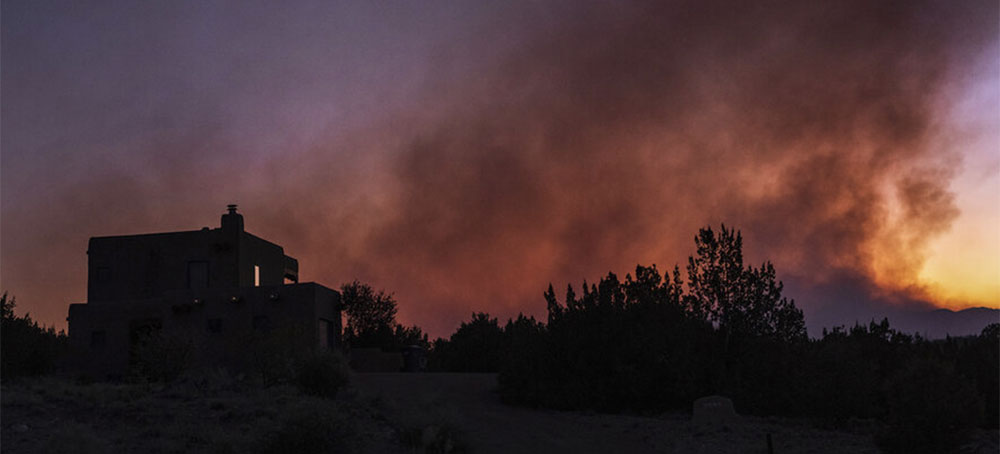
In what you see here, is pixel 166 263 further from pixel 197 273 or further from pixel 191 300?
pixel 191 300

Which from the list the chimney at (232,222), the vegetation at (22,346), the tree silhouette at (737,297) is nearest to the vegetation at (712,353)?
the tree silhouette at (737,297)

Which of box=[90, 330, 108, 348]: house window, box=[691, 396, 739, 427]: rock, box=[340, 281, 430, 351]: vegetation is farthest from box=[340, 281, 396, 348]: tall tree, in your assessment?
box=[691, 396, 739, 427]: rock

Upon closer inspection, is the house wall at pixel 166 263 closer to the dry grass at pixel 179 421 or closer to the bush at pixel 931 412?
the dry grass at pixel 179 421

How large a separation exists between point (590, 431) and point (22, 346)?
18242 mm

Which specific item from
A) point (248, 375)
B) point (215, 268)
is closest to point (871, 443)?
point (248, 375)

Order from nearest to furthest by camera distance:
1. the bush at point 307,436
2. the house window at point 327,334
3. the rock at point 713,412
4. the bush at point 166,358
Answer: the bush at point 307,436, the rock at point 713,412, the bush at point 166,358, the house window at point 327,334

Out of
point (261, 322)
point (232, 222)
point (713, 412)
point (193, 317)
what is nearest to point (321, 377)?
point (713, 412)

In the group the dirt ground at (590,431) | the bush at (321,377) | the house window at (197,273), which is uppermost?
the house window at (197,273)

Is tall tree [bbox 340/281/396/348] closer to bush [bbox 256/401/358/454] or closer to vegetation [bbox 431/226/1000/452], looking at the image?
vegetation [bbox 431/226/1000/452]

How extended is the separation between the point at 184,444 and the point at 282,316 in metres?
19.9

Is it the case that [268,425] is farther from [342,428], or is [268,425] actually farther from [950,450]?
[950,450]

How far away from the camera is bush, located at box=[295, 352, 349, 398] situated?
1019 inches

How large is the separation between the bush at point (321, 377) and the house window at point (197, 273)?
19966mm

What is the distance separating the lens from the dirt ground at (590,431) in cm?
2080
